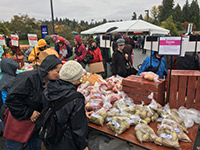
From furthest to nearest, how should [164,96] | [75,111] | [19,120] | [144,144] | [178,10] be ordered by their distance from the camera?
[178,10]
[164,96]
[19,120]
[144,144]
[75,111]

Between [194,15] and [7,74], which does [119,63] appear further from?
[194,15]

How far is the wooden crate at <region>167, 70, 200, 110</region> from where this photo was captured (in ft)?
6.84

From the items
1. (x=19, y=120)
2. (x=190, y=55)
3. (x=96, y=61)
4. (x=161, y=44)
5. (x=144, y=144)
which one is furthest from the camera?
(x=96, y=61)

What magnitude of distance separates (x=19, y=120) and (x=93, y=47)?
12.5ft

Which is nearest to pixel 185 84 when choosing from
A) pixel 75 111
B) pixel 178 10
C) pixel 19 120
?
pixel 75 111

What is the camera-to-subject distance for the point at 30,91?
6.01 ft

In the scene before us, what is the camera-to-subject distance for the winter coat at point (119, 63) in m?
3.96

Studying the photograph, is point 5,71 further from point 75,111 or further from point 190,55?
point 190,55

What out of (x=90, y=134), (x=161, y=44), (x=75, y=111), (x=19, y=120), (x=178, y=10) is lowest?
(x=90, y=134)

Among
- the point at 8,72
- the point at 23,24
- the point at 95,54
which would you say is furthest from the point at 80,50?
the point at 23,24

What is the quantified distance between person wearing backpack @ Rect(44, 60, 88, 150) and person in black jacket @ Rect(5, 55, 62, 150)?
35 centimetres

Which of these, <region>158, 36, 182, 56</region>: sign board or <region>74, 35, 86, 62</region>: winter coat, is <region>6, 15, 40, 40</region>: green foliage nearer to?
<region>74, 35, 86, 62</region>: winter coat

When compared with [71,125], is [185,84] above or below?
above

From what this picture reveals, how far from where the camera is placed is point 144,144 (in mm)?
1732
